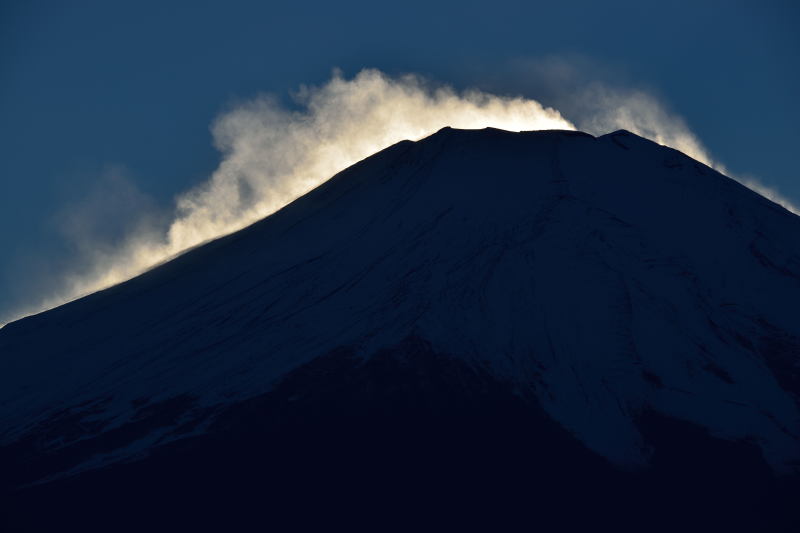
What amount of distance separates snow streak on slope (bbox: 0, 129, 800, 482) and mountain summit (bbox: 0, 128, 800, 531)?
4.2 inches

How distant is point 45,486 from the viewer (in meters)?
44.3

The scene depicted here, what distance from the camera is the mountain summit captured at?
42844 millimetres

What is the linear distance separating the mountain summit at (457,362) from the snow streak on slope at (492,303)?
107 mm

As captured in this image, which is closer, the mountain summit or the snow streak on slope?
the mountain summit

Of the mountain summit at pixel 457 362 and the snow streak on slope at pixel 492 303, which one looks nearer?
the mountain summit at pixel 457 362

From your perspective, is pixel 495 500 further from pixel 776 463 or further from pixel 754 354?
pixel 754 354

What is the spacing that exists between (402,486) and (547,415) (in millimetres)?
5675

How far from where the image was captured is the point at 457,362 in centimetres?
4747

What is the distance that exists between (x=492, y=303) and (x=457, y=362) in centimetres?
484

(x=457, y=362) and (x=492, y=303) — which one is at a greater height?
(x=492, y=303)

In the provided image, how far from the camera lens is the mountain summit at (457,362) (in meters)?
42.8

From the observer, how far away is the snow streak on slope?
47.4m

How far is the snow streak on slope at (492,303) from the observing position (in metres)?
47.4

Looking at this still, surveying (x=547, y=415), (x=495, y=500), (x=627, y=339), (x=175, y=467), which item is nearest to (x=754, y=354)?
(x=627, y=339)
